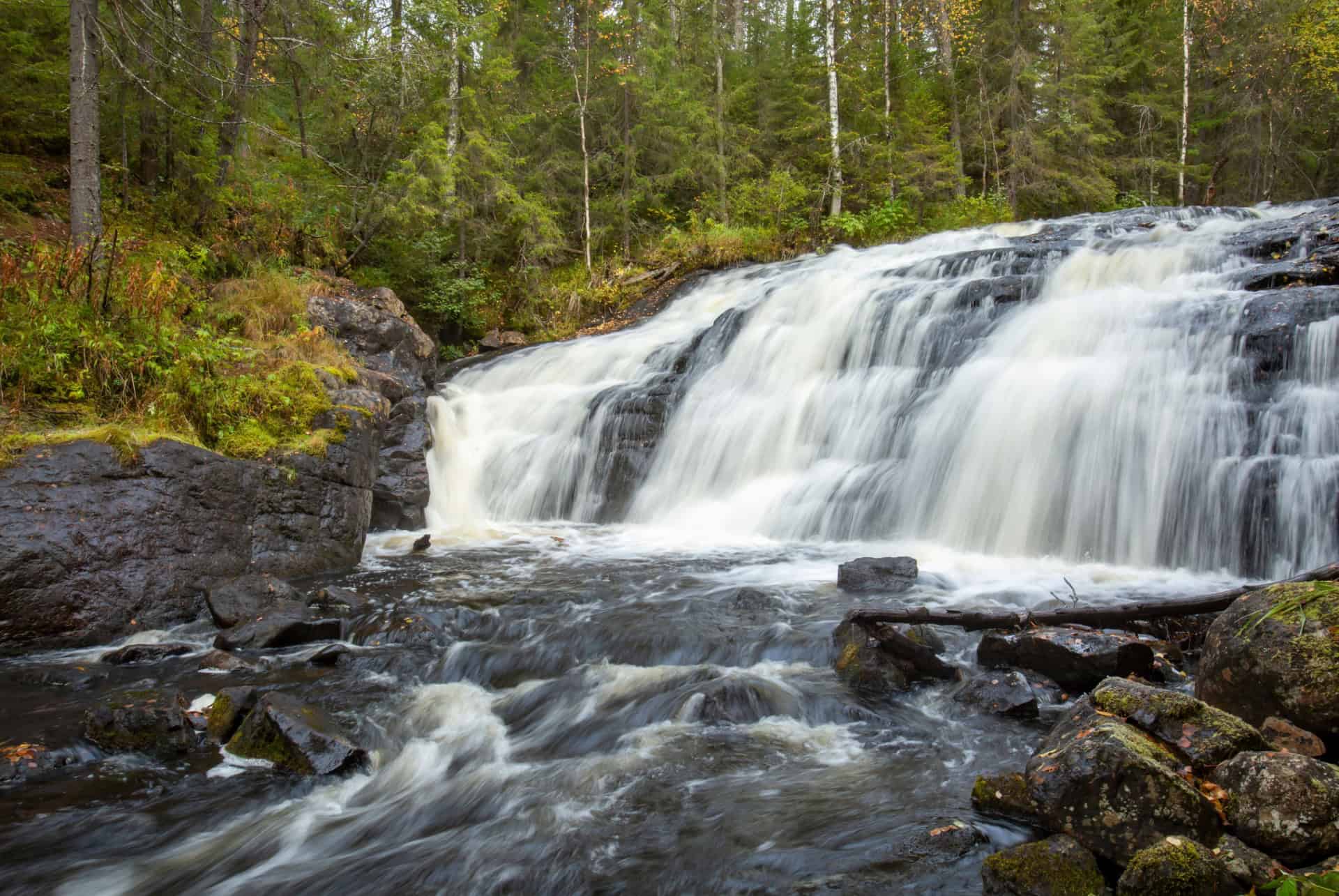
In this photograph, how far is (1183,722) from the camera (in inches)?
111

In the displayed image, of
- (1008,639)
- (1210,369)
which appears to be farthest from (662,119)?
(1008,639)

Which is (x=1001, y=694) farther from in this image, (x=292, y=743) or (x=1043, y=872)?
(x=292, y=743)

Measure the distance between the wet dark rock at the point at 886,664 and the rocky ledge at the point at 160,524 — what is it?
5057 mm

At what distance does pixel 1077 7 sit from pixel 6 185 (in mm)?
24509

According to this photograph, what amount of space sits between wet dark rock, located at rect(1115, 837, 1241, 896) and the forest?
7.48 meters

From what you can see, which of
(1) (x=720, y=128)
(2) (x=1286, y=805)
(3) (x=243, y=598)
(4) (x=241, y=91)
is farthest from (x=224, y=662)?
(1) (x=720, y=128)

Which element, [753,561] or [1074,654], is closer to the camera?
[1074,654]

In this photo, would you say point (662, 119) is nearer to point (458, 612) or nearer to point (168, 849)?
point (458, 612)

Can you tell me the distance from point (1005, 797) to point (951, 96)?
25.0 metres

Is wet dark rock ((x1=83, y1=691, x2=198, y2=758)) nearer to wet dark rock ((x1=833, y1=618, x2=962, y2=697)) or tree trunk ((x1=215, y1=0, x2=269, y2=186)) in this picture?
wet dark rock ((x1=833, y1=618, x2=962, y2=697))

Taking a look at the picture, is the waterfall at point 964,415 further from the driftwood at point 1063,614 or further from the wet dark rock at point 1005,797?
the wet dark rock at point 1005,797

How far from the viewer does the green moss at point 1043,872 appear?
240 cm

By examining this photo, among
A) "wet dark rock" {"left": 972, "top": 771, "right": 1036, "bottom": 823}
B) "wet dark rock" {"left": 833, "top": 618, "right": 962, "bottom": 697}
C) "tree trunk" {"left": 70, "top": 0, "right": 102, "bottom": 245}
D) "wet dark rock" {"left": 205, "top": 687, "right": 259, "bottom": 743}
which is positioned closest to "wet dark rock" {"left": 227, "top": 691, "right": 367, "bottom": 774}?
"wet dark rock" {"left": 205, "top": 687, "right": 259, "bottom": 743}

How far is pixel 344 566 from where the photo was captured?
7.63 metres
